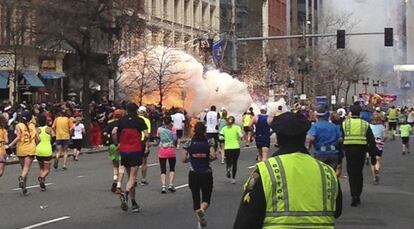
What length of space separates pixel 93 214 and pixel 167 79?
113 feet

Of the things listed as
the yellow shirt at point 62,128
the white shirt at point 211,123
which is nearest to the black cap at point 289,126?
the yellow shirt at point 62,128

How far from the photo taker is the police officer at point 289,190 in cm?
432

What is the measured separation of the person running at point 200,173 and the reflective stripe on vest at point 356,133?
118 inches

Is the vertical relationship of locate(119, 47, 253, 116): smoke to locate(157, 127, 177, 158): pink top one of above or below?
above

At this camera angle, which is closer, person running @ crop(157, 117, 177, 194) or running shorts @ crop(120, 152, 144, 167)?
running shorts @ crop(120, 152, 144, 167)

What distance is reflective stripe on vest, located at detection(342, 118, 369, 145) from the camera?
557 inches

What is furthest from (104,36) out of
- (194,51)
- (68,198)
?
(194,51)

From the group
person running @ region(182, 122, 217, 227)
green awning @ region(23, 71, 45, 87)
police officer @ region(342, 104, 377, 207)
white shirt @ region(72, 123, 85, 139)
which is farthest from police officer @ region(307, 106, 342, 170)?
green awning @ region(23, 71, 45, 87)

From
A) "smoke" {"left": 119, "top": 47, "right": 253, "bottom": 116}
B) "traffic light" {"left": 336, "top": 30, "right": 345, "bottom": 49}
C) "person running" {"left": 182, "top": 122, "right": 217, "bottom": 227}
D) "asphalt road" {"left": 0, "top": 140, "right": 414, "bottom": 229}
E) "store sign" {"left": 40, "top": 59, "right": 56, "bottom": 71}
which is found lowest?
"asphalt road" {"left": 0, "top": 140, "right": 414, "bottom": 229}

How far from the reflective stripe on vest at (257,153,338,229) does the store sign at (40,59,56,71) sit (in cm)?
4369

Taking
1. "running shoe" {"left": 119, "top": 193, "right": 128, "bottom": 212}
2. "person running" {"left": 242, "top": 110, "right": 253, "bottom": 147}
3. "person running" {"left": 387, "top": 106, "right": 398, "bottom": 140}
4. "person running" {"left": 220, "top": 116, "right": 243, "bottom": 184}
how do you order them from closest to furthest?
"running shoe" {"left": 119, "top": 193, "right": 128, "bottom": 212} → "person running" {"left": 220, "top": 116, "right": 243, "bottom": 184} → "person running" {"left": 242, "top": 110, "right": 253, "bottom": 147} → "person running" {"left": 387, "top": 106, "right": 398, "bottom": 140}

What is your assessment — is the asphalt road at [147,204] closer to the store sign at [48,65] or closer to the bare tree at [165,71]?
the bare tree at [165,71]

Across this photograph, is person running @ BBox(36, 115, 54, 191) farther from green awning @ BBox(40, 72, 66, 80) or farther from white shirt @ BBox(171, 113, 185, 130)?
green awning @ BBox(40, 72, 66, 80)

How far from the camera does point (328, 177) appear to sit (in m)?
4.57
